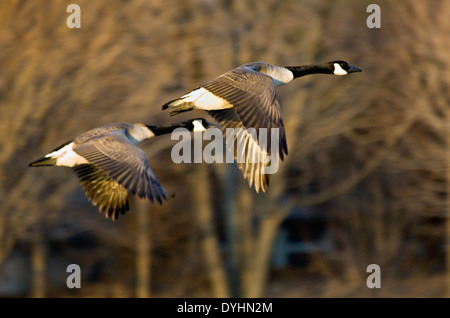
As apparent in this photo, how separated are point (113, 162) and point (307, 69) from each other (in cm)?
232

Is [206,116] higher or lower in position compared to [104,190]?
higher

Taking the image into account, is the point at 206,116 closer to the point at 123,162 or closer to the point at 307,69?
the point at 307,69

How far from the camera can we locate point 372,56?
34.1 feet

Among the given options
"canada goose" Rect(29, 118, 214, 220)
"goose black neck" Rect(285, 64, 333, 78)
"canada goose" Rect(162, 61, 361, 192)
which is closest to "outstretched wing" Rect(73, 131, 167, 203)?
"canada goose" Rect(29, 118, 214, 220)

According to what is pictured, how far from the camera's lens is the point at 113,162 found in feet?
17.1

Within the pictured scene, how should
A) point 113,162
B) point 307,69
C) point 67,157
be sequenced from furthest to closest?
1. point 307,69
2. point 67,157
3. point 113,162

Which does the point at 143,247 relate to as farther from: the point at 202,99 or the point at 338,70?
the point at 202,99

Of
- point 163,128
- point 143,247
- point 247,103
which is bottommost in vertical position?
point 143,247

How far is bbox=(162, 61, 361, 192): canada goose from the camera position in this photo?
5.29m

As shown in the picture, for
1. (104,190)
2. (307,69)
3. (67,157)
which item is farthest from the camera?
(307,69)

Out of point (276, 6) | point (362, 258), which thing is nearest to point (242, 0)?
point (276, 6)

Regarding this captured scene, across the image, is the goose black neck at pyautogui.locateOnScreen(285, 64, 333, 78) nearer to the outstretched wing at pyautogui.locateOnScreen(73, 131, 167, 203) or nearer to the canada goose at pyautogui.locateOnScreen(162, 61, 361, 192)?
the canada goose at pyautogui.locateOnScreen(162, 61, 361, 192)

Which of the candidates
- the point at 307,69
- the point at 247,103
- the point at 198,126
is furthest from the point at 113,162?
the point at 307,69

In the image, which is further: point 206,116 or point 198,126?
point 206,116
